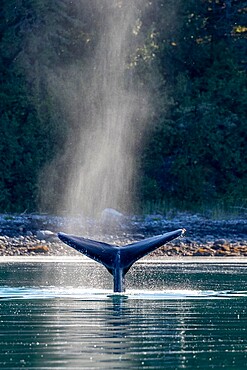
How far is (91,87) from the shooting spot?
206 feet

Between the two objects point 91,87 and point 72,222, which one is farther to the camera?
point 91,87

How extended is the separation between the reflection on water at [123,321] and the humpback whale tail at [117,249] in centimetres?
69

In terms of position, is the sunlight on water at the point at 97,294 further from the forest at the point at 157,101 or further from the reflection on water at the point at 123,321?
the forest at the point at 157,101

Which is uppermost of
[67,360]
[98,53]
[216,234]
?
[98,53]

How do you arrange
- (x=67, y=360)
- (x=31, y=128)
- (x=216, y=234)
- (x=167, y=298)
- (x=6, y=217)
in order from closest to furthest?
(x=67, y=360) < (x=167, y=298) < (x=216, y=234) < (x=6, y=217) < (x=31, y=128)

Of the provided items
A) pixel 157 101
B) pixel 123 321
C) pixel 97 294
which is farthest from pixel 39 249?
pixel 123 321

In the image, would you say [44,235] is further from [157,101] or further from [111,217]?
[157,101]

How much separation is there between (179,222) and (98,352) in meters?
39.0

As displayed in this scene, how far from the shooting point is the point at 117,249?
82.8ft

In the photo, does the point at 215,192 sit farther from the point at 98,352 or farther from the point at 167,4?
the point at 98,352

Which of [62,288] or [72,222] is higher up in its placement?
[72,222]

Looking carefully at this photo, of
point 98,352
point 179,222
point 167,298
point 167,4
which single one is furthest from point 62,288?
point 167,4

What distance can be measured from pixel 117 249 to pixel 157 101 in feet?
126

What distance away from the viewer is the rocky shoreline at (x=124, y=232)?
149 feet
